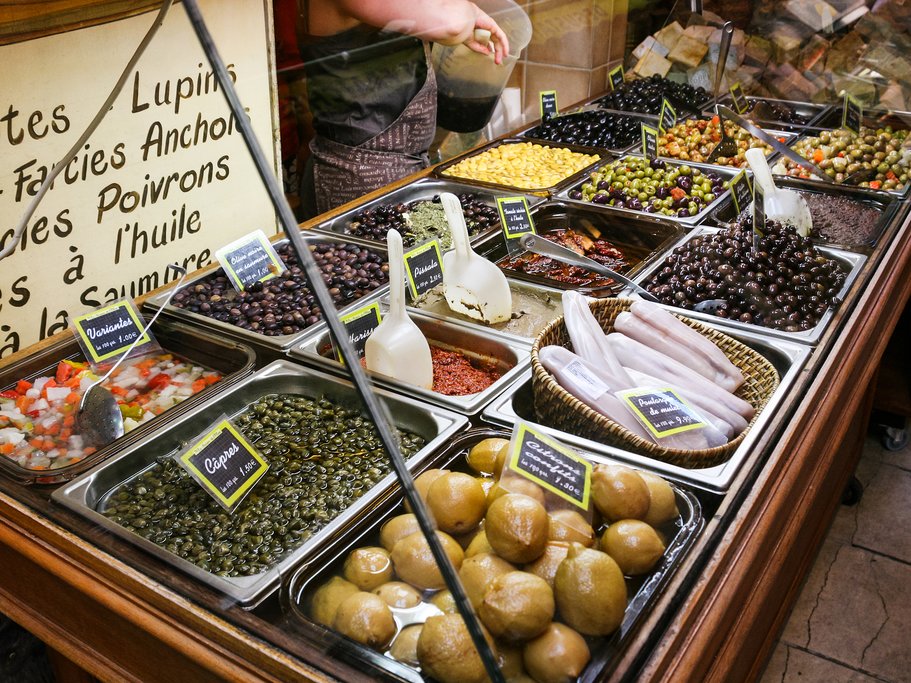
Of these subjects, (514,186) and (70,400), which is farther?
(514,186)

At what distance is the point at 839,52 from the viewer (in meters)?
3.92

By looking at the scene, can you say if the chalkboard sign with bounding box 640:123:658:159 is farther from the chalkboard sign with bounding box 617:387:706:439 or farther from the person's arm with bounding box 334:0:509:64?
the chalkboard sign with bounding box 617:387:706:439

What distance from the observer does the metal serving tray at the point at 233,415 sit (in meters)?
1.21

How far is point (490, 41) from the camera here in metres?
3.04

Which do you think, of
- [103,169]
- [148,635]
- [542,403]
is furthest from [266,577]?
[103,169]

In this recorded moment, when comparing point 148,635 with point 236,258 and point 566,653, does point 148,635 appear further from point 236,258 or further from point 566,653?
point 236,258

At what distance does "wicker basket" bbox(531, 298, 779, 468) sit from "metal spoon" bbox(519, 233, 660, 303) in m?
0.28

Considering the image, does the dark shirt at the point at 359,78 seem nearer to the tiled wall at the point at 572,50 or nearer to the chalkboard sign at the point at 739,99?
the tiled wall at the point at 572,50

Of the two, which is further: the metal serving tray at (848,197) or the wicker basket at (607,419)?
the metal serving tray at (848,197)

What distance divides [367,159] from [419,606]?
2.44 m

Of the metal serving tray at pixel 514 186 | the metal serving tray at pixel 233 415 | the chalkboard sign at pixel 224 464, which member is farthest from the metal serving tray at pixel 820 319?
the chalkboard sign at pixel 224 464

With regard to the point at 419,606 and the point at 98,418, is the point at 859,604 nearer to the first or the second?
the point at 419,606

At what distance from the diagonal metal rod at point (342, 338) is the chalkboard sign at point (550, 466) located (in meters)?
0.29

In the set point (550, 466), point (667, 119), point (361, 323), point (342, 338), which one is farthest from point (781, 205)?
point (342, 338)
